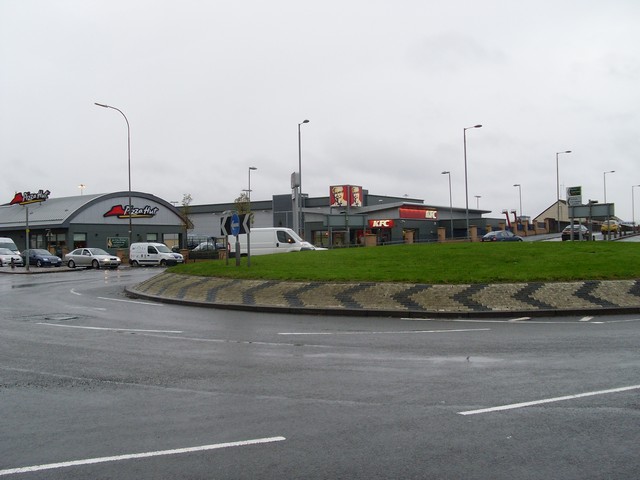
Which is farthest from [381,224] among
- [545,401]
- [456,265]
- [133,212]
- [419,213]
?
[545,401]

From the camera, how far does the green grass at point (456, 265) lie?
58.2 ft

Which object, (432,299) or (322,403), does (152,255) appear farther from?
(322,403)

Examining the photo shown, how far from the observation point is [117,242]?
61469 mm

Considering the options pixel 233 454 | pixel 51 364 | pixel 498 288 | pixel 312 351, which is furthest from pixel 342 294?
pixel 233 454

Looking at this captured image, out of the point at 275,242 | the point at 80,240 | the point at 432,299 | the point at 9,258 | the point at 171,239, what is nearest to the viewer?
the point at 432,299

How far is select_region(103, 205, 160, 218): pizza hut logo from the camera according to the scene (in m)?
61.9

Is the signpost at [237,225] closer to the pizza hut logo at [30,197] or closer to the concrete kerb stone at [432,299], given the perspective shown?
the concrete kerb stone at [432,299]

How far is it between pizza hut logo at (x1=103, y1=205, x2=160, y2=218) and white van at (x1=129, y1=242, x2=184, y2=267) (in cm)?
1671

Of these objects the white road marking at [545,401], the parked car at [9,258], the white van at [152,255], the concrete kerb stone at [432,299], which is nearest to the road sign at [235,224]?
the concrete kerb stone at [432,299]

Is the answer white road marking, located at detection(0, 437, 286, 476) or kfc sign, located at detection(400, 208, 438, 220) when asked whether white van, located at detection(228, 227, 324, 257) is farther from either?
kfc sign, located at detection(400, 208, 438, 220)

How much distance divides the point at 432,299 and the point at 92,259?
116 feet

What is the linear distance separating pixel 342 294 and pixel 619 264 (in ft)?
31.0

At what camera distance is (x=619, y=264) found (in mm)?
19203

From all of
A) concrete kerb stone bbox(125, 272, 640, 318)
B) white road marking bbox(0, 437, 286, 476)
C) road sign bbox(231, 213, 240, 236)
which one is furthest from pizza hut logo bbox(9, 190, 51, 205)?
white road marking bbox(0, 437, 286, 476)
